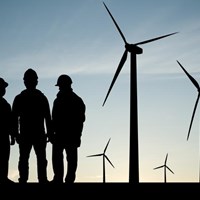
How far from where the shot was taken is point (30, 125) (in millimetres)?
12086

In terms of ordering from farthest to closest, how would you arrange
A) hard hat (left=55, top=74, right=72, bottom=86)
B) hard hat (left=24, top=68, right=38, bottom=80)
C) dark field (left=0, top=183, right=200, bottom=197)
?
hard hat (left=55, top=74, right=72, bottom=86) < hard hat (left=24, top=68, right=38, bottom=80) < dark field (left=0, top=183, right=200, bottom=197)

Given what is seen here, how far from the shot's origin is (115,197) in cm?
784

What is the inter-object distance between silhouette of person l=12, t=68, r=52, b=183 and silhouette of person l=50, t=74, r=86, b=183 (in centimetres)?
30

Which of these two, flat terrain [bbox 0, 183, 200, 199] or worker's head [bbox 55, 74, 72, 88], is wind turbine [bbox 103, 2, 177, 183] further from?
flat terrain [bbox 0, 183, 200, 199]

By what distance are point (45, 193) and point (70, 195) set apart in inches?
19.5

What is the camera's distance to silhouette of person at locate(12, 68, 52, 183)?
39.3 feet

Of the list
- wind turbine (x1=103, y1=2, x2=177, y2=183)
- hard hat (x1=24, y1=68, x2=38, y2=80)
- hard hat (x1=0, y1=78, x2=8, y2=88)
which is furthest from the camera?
wind turbine (x1=103, y1=2, x2=177, y2=183)

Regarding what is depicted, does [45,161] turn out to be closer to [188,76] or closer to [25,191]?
[25,191]

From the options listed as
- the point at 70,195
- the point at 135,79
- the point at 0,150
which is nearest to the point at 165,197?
the point at 70,195

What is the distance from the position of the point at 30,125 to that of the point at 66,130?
990 millimetres

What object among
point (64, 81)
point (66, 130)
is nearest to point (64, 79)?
point (64, 81)

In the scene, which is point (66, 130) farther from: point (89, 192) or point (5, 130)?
point (89, 192)

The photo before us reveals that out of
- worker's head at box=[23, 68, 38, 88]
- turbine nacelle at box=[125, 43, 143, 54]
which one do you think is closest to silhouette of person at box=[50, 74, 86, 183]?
worker's head at box=[23, 68, 38, 88]

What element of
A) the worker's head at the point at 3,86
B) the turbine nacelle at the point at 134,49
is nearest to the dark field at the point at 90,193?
the worker's head at the point at 3,86
